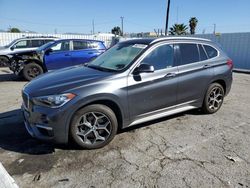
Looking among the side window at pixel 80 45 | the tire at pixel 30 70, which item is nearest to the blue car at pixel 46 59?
the tire at pixel 30 70

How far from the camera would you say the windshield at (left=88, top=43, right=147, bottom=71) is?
3803mm

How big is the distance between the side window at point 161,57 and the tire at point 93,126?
3.77ft

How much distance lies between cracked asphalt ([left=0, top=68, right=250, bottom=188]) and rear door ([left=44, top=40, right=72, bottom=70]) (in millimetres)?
4962

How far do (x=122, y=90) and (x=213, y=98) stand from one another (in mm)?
2501

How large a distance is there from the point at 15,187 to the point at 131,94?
2043 millimetres

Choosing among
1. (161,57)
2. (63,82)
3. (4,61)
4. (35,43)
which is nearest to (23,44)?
(35,43)

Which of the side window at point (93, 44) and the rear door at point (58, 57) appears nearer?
the rear door at point (58, 57)

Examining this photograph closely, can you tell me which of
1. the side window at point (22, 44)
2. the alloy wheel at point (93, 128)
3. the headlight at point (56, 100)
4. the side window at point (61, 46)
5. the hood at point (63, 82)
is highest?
the side window at point (22, 44)

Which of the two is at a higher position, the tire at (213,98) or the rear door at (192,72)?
the rear door at (192,72)

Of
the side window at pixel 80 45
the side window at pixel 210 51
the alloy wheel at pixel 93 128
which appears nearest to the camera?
the alloy wheel at pixel 93 128

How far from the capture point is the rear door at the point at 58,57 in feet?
29.9

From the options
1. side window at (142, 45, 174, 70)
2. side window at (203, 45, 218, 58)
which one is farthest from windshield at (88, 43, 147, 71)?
side window at (203, 45, 218, 58)

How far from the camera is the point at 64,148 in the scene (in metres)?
3.45

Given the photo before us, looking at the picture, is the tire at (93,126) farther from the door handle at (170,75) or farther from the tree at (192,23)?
the tree at (192,23)
